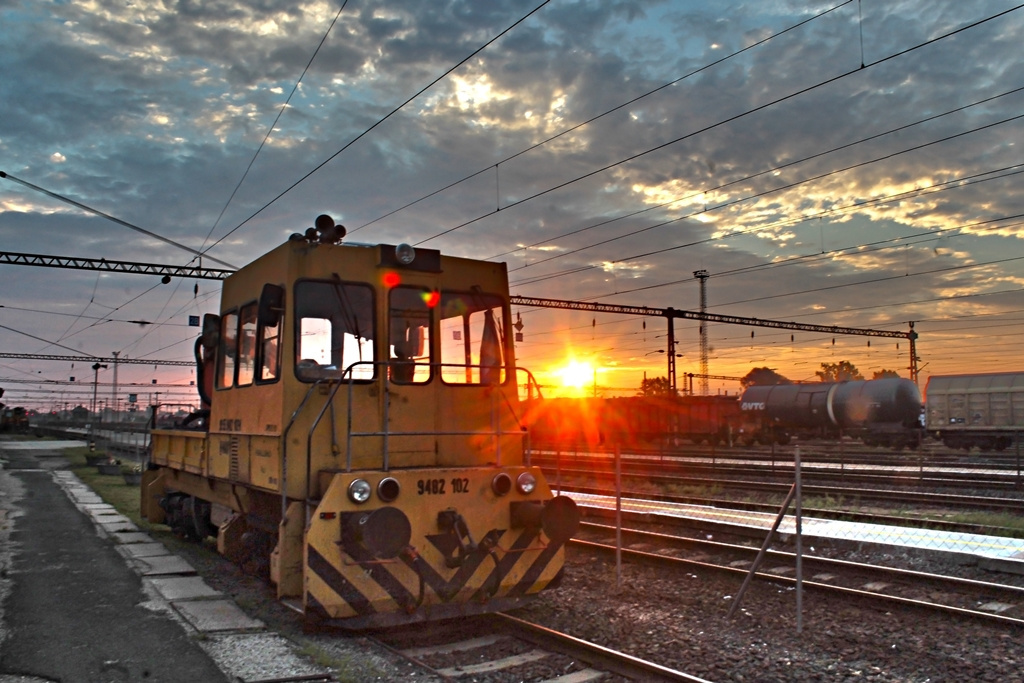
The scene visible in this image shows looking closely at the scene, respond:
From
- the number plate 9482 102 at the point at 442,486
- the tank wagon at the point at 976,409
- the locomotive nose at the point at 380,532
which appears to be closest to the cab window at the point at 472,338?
the number plate 9482 102 at the point at 442,486

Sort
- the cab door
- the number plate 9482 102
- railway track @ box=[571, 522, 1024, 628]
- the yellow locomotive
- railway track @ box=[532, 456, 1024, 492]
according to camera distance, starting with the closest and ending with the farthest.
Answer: the yellow locomotive < the number plate 9482 102 < the cab door < railway track @ box=[571, 522, 1024, 628] < railway track @ box=[532, 456, 1024, 492]

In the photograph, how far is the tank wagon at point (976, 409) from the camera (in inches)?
1117

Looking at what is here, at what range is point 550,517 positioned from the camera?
22.1ft

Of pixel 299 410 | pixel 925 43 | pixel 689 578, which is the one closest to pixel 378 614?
pixel 299 410

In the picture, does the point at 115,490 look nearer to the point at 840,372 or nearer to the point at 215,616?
the point at 215,616

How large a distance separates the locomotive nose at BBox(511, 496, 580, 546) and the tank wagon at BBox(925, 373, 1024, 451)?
Answer: 26.6m

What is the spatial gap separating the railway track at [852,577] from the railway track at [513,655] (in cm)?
304

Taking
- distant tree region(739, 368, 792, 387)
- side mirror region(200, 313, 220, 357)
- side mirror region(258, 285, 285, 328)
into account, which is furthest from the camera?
distant tree region(739, 368, 792, 387)

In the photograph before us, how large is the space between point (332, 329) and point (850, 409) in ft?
105

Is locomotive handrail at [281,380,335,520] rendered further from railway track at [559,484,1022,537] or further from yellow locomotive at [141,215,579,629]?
railway track at [559,484,1022,537]

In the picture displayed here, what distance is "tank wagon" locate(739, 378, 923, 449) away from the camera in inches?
1326

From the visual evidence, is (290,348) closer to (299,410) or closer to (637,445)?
(299,410)

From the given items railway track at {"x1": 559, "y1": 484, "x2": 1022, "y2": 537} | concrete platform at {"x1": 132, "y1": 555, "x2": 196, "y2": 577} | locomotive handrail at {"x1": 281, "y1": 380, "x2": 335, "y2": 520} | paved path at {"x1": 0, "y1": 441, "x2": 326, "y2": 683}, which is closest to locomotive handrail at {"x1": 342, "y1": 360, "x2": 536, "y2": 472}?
locomotive handrail at {"x1": 281, "y1": 380, "x2": 335, "y2": 520}

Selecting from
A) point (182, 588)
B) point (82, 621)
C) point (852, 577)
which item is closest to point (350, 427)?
point (82, 621)
